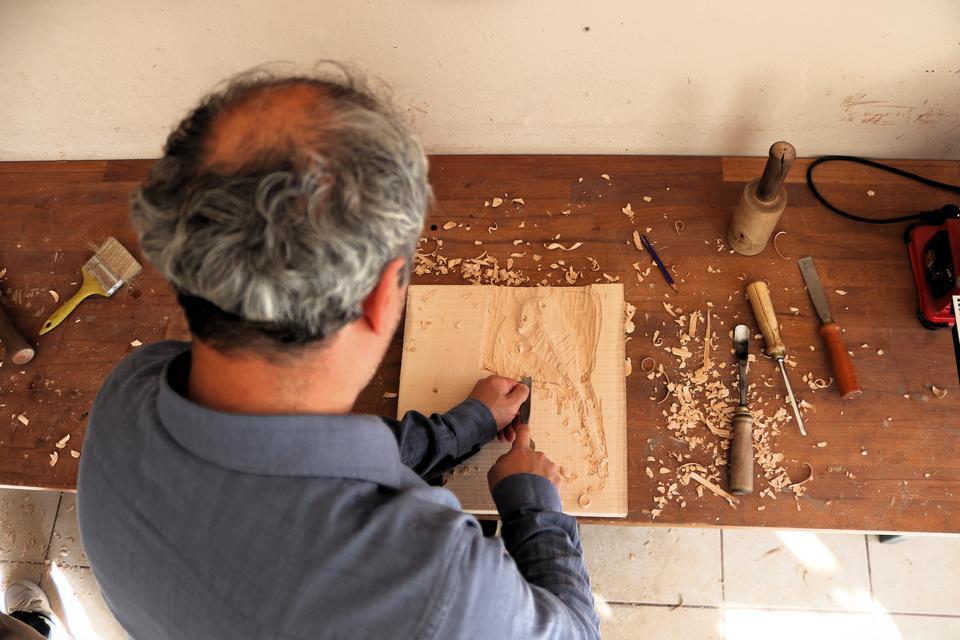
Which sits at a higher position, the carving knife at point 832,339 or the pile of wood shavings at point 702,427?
the carving knife at point 832,339

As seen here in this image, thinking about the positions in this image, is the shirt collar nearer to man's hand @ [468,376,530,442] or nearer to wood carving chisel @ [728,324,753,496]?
man's hand @ [468,376,530,442]

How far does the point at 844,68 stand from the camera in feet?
3.81

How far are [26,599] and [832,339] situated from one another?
2.25 meters

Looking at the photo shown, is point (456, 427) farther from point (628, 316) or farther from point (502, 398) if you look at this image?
point (628, 316)

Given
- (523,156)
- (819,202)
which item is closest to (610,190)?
(523,156)

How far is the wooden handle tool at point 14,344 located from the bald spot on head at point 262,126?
95 cm

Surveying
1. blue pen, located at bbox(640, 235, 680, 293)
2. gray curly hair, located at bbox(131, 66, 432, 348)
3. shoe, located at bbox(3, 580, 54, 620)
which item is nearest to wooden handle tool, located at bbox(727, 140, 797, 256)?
blue pen, located at bbox(640, 235, 680, 293)

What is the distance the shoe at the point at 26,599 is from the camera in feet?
6.26

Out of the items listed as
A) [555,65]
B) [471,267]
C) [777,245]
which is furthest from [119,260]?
[777,245]

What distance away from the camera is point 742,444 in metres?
1.12

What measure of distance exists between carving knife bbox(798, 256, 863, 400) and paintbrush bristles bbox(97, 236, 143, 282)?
1353mm

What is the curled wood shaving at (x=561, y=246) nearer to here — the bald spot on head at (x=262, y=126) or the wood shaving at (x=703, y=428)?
the wood shaving at (x=703, y=428)

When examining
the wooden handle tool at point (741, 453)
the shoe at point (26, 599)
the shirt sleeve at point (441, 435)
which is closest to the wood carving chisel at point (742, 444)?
the wooden handle tool at point (741, 453)

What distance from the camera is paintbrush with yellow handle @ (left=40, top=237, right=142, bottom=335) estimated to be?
4.46ft
